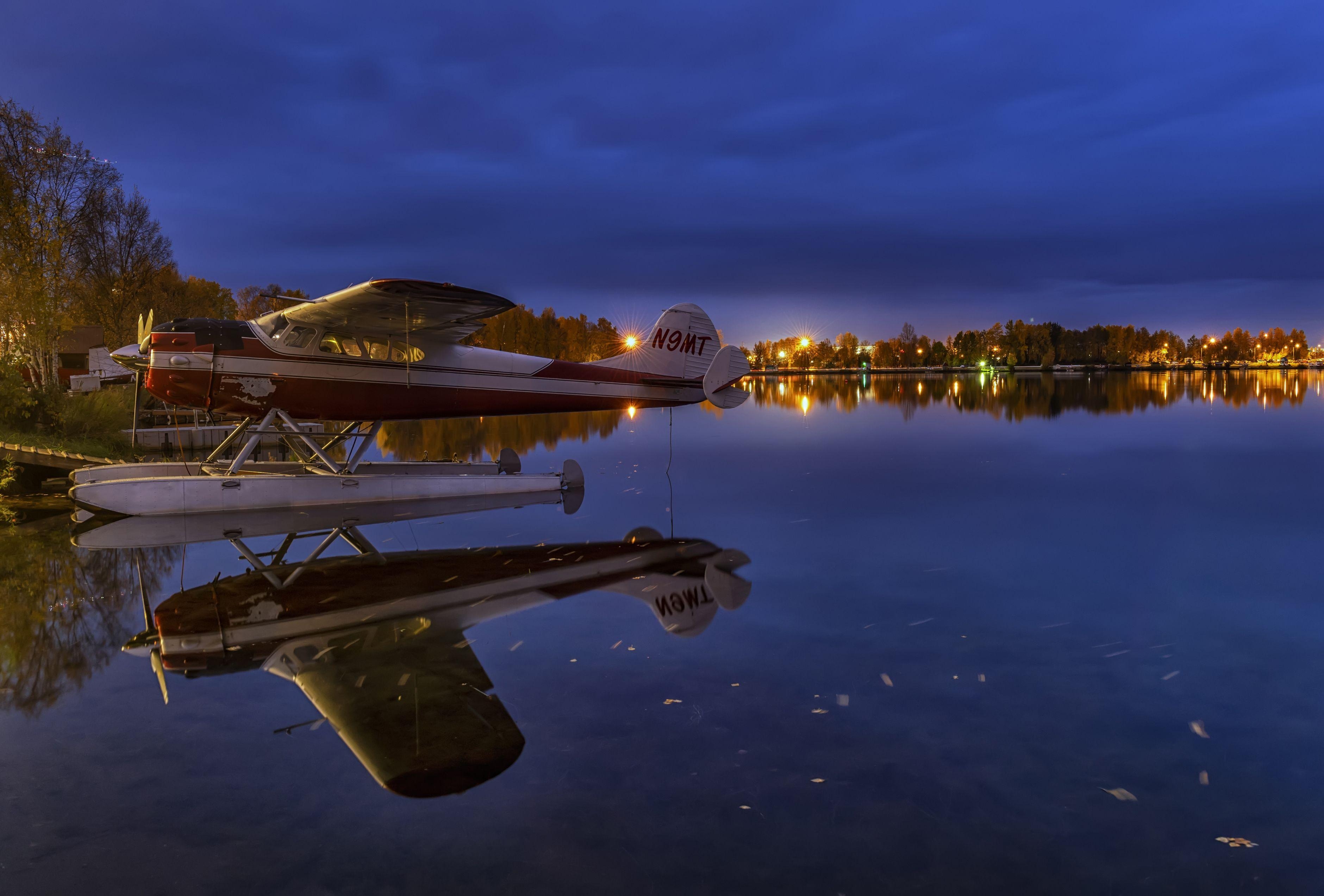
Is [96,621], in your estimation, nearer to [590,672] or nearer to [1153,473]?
[590,672]

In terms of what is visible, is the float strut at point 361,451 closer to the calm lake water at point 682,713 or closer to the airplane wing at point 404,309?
the airplane wing at point 404,309

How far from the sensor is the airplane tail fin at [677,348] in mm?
13602

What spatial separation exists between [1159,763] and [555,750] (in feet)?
8.78

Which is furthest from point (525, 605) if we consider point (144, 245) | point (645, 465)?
point (144, 245)

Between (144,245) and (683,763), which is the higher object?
(144,245)

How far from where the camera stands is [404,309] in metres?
10.2

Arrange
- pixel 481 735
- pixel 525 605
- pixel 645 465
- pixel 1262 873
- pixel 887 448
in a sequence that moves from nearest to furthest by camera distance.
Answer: pixel 1262 873 < pixel 481 735 < pixel 525 605 < pixel 645 465 < pixel 887 448

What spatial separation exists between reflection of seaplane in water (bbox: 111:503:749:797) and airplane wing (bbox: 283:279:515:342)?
295cm

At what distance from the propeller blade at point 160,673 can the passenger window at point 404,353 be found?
7.15 m

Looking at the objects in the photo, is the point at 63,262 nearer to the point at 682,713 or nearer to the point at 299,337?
the point at 299,337

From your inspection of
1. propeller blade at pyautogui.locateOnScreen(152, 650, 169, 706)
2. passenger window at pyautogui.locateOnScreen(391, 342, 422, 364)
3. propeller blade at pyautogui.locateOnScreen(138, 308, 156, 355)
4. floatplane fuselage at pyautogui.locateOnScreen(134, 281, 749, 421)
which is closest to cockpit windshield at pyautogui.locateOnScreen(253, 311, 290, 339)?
floatplane fuselage at pyautogui.locateOnScreen(134, 281, 749, 421)

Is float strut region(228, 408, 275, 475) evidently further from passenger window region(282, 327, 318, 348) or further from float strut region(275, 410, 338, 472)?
passenger window region(282, 327, 318, 348)

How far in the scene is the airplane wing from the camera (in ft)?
29.7

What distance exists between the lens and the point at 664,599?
5949 millimetres
